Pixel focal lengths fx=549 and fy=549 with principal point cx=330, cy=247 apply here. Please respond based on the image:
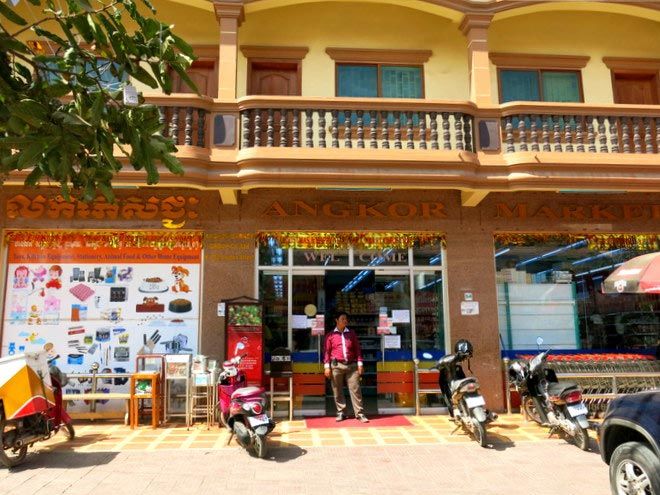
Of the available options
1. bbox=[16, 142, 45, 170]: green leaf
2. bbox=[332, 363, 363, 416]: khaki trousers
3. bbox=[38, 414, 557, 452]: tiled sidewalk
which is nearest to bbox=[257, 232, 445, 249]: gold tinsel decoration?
bbox=[332, 363, 363, 416]: khaki trousers

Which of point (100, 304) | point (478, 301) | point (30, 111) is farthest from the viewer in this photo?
point (478, 301)

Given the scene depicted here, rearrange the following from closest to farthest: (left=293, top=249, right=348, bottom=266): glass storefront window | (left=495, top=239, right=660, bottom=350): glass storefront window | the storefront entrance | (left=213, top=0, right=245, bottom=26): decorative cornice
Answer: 1. (left=213, top=0, right=245, bottom=26): decorative cornice
2. the storefront entrance
3. (left=293, top=249, right=348, bottom=266): glass storefront window
4. (left=495, top=239, right=660, bottom=350): glass storefront window

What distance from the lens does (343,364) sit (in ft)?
28.1

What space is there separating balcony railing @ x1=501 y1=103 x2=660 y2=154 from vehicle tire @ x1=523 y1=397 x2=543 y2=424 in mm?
3871

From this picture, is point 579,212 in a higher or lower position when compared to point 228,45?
lower

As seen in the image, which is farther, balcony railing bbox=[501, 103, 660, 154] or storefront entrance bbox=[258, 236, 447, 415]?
storefront entrance bbox=[258, 236, 447, 415]

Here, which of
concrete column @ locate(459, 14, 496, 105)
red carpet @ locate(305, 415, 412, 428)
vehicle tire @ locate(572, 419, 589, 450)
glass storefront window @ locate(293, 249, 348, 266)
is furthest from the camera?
glass storefront window @ locate(293, 249, 348, 266)

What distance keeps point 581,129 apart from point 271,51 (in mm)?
5609

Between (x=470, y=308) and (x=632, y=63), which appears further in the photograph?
(x=632, y=63)

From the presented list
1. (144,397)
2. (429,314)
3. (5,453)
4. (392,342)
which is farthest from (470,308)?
(5,453)

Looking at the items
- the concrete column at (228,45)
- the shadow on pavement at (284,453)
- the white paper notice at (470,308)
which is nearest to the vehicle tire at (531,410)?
the white paper notice at (470,308)

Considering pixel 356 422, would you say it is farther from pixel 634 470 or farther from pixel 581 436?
pixel 634 470

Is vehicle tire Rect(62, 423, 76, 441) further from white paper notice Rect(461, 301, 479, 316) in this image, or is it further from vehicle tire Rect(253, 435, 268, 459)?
white paper notice Rect(461, 301, 479, 316)

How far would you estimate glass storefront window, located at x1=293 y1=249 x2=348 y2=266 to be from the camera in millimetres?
9422
